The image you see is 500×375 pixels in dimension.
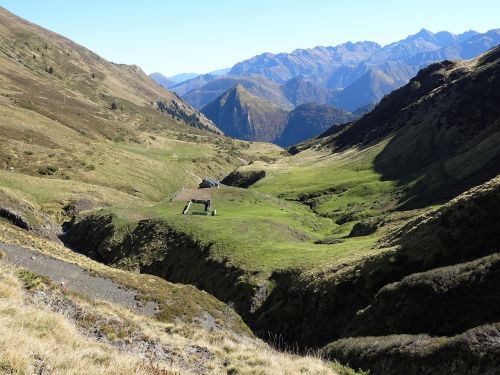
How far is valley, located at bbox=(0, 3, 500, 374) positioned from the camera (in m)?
20.7

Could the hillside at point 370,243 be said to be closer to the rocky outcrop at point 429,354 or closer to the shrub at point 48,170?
the rocky outcrop at point 429,354

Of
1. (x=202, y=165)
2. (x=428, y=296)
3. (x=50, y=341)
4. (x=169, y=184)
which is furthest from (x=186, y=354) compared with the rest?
(x=202, y=165)

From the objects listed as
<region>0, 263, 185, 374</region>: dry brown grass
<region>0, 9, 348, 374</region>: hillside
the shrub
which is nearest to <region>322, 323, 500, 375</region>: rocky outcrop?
<region>0, 9, 348, 374</region>: hillside

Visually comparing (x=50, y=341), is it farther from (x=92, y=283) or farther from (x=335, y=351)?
(x=92, y=283)

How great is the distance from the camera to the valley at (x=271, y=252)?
20688 mm

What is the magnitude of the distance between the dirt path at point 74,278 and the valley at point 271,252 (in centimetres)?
39

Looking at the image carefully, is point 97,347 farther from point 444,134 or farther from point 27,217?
point 444,134

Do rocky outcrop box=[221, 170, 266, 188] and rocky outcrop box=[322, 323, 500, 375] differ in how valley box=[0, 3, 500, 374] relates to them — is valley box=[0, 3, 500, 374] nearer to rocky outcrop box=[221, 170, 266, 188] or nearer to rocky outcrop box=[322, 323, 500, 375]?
rocky outcrop box=[322, 323, 500, 375]

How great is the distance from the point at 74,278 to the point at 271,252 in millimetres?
25476

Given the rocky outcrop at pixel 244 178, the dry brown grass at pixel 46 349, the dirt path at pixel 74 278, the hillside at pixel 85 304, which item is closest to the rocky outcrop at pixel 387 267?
the hillside at pixel 85 304

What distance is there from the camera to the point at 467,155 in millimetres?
93812

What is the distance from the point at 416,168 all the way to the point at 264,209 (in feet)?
155

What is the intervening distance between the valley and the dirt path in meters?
0.39

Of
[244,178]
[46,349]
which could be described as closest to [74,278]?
[46,349]
